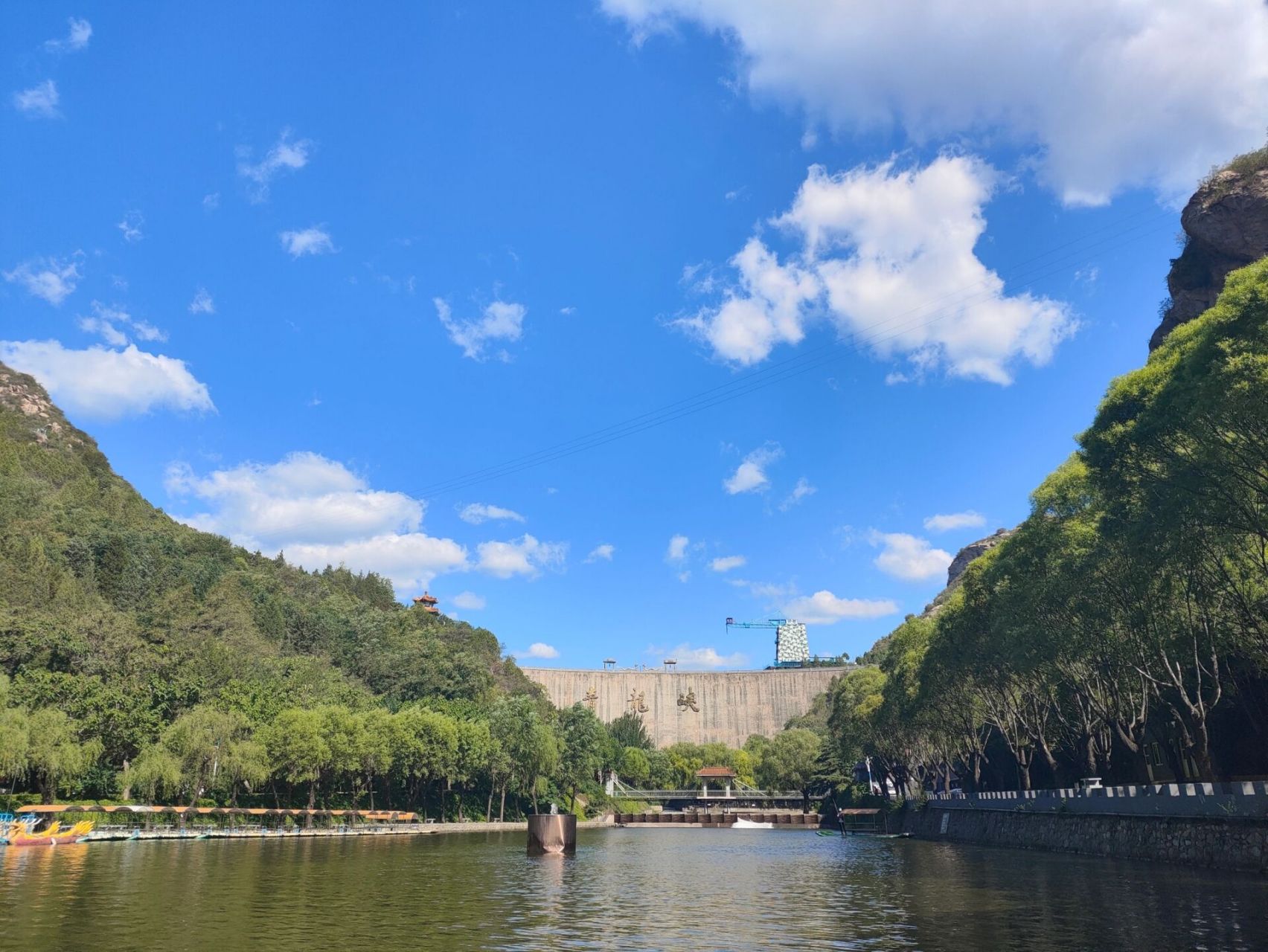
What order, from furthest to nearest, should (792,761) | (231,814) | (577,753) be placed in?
(792,761) → (577,753) → (231,814)

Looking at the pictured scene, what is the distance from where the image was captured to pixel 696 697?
637 ft

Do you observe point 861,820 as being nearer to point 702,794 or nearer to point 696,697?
point 702,794

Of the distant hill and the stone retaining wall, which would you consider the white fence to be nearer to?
the stone retaining wall

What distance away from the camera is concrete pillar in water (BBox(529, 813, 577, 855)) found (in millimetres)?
46062

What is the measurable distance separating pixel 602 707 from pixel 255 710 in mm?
131428

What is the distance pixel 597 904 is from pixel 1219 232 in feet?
238

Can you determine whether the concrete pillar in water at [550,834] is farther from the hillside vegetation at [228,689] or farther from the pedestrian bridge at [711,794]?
the pedestrian bridge at [711,794]

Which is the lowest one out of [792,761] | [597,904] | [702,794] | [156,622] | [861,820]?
[861,820]

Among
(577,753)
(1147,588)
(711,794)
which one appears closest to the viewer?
(1147,588)

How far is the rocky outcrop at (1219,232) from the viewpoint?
223 feet

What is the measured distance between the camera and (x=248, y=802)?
222ft

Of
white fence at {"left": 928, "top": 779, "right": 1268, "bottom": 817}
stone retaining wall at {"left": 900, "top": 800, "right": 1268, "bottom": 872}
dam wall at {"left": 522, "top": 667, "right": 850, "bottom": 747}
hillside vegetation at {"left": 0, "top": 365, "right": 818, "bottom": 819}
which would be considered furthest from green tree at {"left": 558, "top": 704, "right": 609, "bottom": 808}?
dam wall at {"left": 522, "top": 667, "right": 850, "bottom": 747}

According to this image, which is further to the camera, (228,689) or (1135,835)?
(228,689)

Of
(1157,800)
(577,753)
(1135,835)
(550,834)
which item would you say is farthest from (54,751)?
(577,753)
